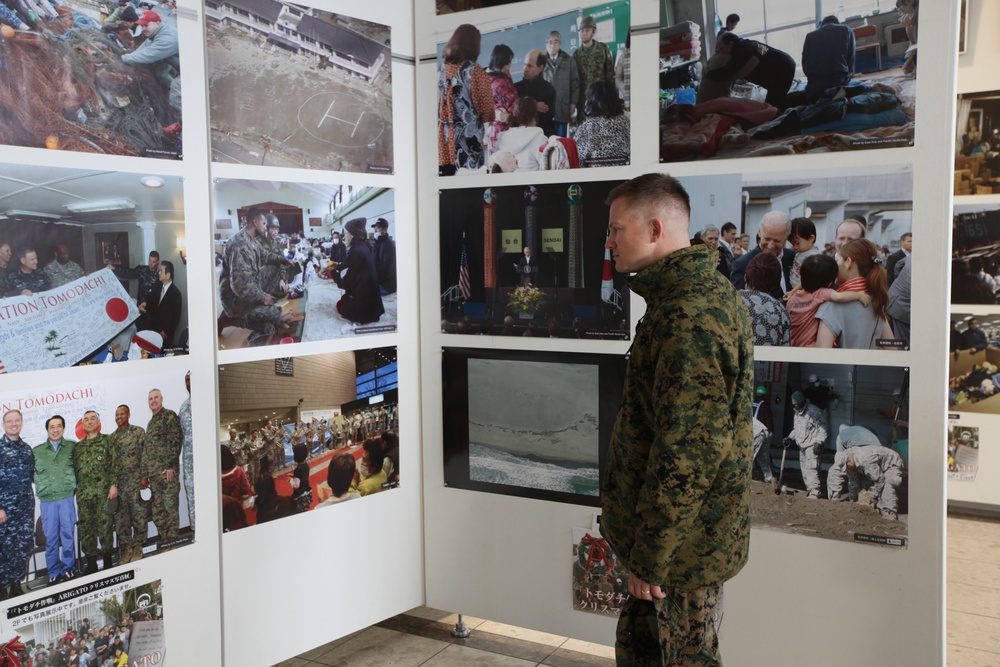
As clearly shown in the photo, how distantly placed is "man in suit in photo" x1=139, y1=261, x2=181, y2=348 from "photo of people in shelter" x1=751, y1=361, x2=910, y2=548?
2.02 m

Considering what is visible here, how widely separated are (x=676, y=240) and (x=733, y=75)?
3.10 ft

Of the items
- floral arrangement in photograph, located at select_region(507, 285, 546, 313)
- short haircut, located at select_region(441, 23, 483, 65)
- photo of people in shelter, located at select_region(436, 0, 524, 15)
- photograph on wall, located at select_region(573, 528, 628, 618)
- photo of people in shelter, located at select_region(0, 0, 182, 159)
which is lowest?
photograph on wall, located at select_region(573, 528, 628, 618)

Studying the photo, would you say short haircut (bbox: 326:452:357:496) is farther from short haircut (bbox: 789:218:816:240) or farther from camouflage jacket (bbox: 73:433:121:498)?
short haircut (bbox: 789:218:816:240)

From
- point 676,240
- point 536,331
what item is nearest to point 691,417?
point 676,240

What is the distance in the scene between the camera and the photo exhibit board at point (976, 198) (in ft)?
16.9

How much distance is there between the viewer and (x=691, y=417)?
2.00 m

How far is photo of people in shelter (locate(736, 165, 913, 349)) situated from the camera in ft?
9.02

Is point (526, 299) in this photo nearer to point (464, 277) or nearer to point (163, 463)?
point (464, 277)

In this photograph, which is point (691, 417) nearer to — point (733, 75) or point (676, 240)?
point (676, 240)

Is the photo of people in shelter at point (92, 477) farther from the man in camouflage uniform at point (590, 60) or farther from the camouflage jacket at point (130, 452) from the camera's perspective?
the man in camouflage uniform at point (590, 60)

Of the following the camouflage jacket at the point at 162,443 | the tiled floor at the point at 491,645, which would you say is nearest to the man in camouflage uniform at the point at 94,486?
the camouflage jacket at the point at 162,443

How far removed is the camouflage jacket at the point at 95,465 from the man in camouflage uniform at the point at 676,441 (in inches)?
61.9

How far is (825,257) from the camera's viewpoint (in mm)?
2840

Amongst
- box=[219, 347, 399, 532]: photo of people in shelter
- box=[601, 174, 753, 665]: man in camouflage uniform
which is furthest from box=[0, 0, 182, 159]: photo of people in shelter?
box=[601, 174, 753, 665]: man in camouflage uniform
